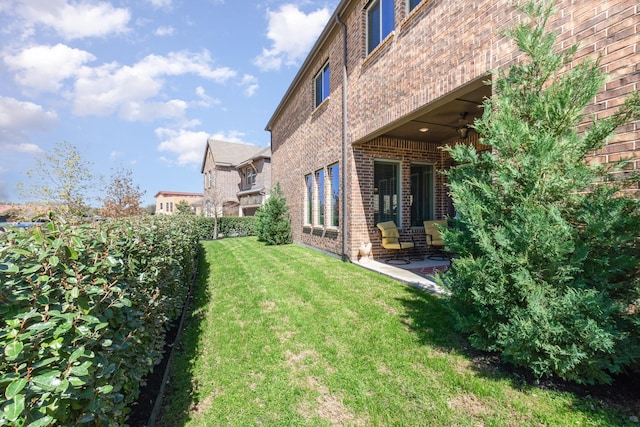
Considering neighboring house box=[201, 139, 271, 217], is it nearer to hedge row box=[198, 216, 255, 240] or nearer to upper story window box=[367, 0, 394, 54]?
hedge row box=[198, 216, 255, 240]

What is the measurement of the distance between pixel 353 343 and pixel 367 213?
4.74 m

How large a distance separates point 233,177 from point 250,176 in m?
4.40

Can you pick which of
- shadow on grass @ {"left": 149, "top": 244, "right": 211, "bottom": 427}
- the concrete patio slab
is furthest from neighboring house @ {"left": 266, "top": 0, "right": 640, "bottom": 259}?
shadow on grass @ {"left": 149, "top": 244, "right": 211, "bottom": 427}

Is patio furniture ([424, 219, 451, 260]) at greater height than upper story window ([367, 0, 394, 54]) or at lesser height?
lesser

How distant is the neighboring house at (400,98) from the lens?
8.56 ft

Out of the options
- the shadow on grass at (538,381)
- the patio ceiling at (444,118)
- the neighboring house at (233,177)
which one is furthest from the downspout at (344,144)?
the neighboring house at (233,177)

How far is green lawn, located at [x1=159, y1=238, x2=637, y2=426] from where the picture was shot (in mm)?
2191

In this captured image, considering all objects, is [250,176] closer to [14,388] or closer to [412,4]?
[412,4]

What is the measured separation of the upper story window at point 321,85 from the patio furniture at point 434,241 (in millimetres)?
5355

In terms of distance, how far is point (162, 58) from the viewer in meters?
14.2

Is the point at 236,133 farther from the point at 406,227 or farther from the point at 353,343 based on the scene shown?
the point at 353,343

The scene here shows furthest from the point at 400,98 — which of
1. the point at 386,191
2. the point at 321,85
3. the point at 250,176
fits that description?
the point at 250,176

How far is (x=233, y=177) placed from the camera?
31250 mm

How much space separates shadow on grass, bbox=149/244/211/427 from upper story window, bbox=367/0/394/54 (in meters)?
6.74
